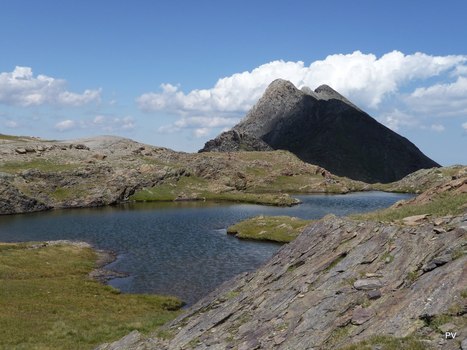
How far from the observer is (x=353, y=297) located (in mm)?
24031

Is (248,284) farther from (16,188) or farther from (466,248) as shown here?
(16,188)

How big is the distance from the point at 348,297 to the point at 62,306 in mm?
38704

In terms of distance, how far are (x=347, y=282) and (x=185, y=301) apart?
122 ft

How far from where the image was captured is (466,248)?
2209cm

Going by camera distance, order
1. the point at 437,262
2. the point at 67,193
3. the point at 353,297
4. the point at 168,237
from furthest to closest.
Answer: the point at 67,193 → the point at 168,237 → the point at 353,297 → the point at 437,262

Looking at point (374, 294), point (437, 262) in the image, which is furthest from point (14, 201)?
point (437, 262)

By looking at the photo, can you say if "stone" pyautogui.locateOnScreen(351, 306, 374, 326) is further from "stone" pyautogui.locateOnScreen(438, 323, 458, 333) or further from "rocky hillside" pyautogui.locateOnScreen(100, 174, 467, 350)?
"stone" pyautogui.locateOnScreen(438, 323, 458, 333)

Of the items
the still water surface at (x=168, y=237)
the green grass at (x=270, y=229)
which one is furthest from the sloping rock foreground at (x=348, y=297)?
the green grass at (x=270, y=229)

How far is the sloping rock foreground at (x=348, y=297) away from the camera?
19797 millimetres

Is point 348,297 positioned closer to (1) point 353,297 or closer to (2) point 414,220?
(1) point 353,297

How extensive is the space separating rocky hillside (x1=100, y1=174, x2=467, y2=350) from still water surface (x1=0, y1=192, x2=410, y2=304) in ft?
88.9

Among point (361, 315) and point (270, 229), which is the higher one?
point (361, 315)

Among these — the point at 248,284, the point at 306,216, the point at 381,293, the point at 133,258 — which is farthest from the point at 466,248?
the point at 306,216

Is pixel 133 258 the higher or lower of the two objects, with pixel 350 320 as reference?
lower
